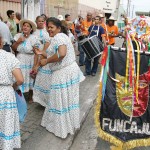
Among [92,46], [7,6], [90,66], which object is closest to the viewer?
[92,46]

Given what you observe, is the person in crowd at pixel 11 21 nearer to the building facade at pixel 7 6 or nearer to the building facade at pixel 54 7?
the building facade at pixel 54 7

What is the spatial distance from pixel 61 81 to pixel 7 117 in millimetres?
991

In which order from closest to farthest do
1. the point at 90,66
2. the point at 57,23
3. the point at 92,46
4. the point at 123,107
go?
the point at 123,107
the point at 57,23
the point at 92,46
the point at 90,66

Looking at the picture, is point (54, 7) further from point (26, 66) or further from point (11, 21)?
point (26, 66)

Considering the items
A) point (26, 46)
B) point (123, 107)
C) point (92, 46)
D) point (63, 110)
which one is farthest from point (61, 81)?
point (92, 46)

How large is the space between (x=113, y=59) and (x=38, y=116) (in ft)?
6.22

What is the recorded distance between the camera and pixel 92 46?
7.03 meters

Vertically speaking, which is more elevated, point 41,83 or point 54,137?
point 41,83

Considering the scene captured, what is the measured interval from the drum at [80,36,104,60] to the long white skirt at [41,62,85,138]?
3.44 meters

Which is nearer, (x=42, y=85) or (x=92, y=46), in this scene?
(x=42, y=85)

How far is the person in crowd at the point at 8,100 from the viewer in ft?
8.51

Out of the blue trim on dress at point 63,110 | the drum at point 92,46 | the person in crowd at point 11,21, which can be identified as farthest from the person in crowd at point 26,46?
the person in crowd at point 11,21

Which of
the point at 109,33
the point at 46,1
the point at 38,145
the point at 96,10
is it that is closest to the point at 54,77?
the point at 38,145

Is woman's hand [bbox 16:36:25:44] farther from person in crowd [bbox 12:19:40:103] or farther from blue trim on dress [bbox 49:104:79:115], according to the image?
blue trim on dress [bbox 49:104:79:115]
